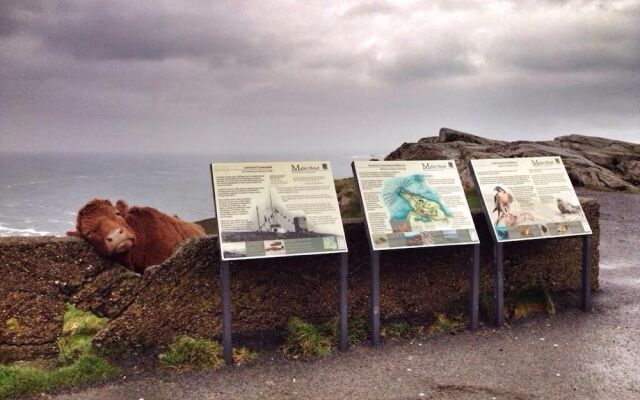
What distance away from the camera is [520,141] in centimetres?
2384

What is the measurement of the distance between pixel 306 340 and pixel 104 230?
229cm

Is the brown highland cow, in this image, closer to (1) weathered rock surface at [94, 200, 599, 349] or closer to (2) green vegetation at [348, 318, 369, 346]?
(1) weathered rock surface at [94, 200, 599, 349]

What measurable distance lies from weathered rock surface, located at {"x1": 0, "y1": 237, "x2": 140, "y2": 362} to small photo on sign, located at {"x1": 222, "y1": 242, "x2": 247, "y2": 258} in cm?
101

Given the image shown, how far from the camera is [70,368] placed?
550 centimetres

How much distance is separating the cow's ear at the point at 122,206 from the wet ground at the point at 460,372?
76.8 inches

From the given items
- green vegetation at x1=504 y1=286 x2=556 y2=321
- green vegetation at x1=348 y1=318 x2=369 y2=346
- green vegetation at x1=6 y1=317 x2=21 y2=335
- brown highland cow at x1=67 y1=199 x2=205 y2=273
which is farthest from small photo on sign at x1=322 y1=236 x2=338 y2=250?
green vegetation at x1=6 y1=317 x2=21 y2=335

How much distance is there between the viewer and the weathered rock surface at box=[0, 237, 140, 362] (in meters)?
5.60

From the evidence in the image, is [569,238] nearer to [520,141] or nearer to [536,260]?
[536,260]

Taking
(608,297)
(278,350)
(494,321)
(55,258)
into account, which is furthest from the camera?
(608,297)

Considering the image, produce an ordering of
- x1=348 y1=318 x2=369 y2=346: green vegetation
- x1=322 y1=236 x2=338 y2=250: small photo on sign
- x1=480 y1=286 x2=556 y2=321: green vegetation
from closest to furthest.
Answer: x1=322 y1=236 x2=338 y2=250: small photo on sign → x1=348 y1=318 x2=369 y2=346: green vegetation → x1=480 y1=286 x2=556 y2=321: green vegetation

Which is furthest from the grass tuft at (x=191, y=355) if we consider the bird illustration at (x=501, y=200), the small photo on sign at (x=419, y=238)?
the bird illustration at (x=501, y=200)

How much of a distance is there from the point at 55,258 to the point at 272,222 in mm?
2086

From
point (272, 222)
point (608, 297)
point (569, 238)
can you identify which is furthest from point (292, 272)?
point (608, 297)

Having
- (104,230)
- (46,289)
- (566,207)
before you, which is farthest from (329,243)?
(566,207)
